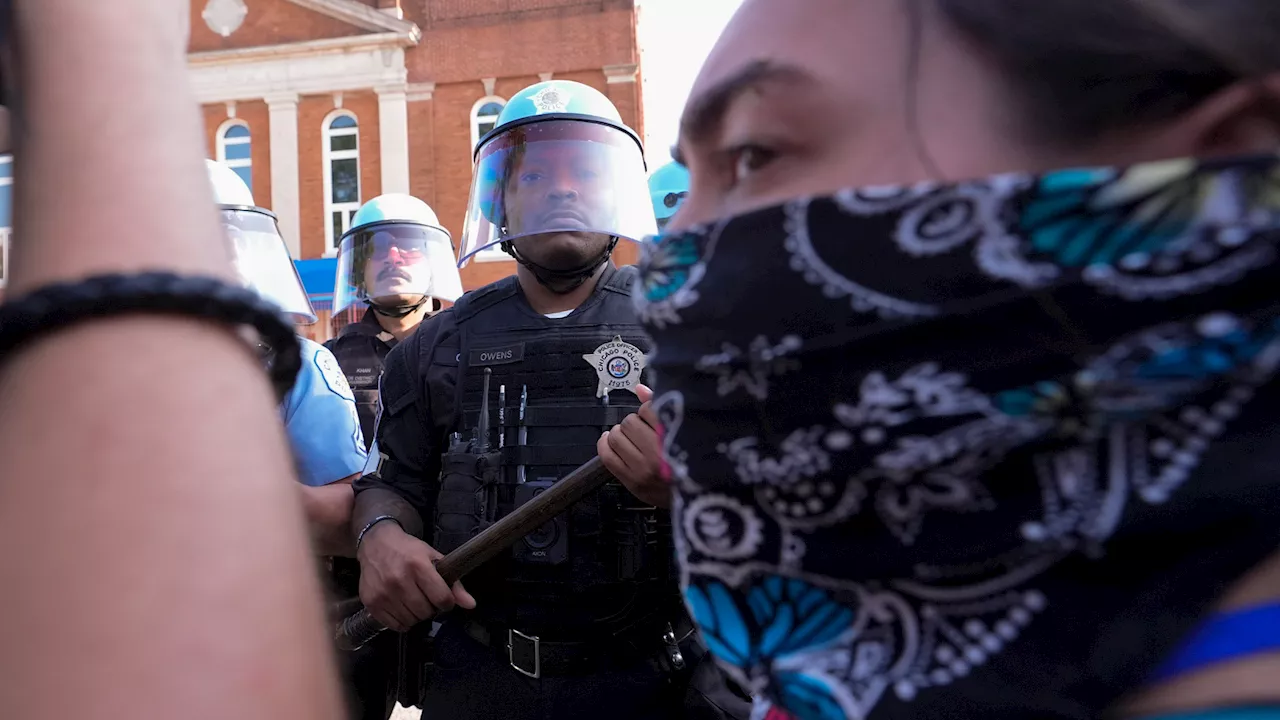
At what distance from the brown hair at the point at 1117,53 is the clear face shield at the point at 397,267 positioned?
16.3 ft

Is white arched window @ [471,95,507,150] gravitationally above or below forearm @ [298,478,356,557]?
above

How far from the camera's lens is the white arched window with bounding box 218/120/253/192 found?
15.9 metres

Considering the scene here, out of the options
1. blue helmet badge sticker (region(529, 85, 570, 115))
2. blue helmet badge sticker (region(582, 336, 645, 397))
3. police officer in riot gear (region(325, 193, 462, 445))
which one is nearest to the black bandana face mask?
blue helmet badge sticker (region(582, 336, 645, 397))

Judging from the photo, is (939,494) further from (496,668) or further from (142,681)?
(496,668)

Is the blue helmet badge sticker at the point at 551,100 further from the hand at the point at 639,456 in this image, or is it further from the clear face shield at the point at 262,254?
the hand at the point at 639,456

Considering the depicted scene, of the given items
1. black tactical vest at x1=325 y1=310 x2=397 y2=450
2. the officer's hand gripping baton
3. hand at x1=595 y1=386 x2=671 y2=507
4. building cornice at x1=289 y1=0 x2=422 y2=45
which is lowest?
the officer's hand gripping baton

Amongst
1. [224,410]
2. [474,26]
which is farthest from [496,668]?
[474,26]

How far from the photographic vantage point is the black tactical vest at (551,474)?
2.49 meters

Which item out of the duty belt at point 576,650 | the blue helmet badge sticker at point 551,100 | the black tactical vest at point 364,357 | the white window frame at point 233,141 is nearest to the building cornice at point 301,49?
the white window frame at point 233,141

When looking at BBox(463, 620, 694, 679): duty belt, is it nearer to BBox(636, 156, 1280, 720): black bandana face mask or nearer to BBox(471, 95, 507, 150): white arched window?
BBox(636, 156, 1280, 720): black bandana face mask

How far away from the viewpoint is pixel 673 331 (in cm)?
86

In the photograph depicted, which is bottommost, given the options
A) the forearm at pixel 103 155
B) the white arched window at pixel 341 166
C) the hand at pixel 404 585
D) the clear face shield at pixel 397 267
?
the hand at pixel 404 585

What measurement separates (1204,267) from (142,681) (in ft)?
2.31

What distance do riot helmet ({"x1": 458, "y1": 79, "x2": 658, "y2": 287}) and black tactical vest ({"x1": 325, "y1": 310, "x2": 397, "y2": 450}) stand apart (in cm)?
173
